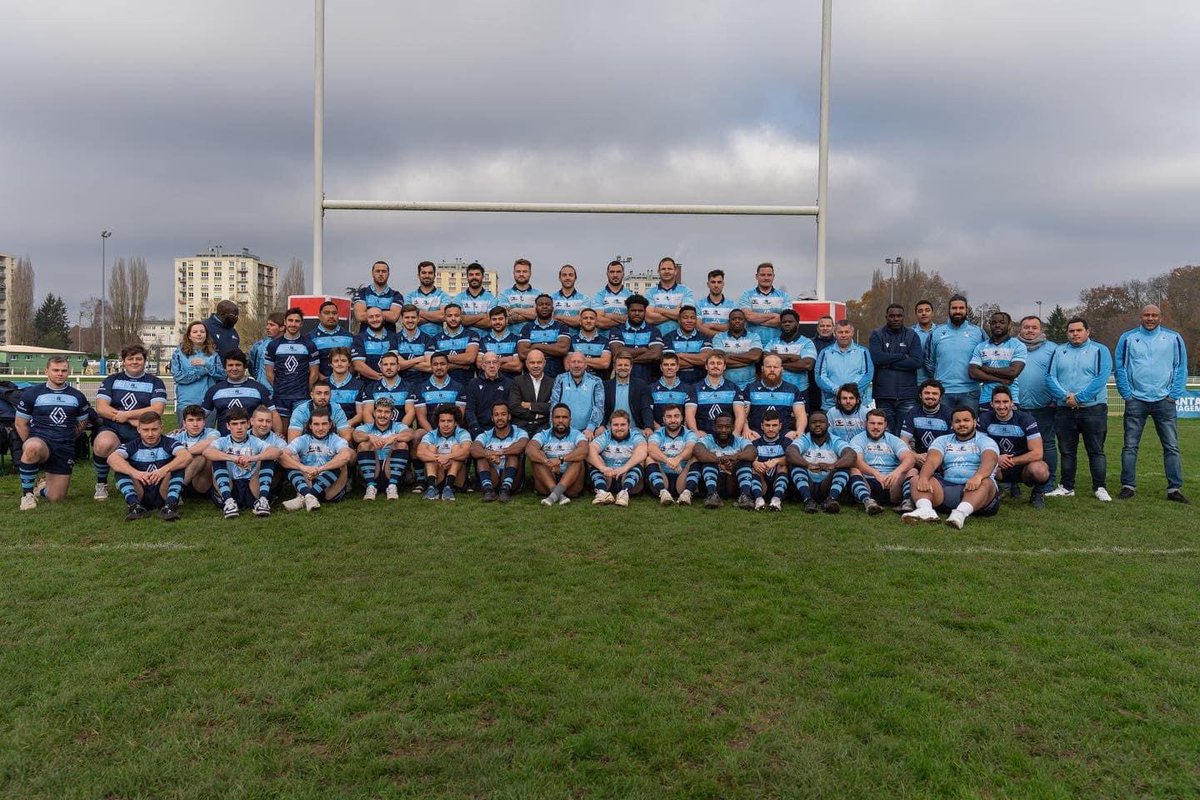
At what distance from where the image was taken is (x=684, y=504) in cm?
659

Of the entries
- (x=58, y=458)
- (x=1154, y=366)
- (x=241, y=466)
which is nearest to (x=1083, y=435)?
(x=1154, y=366)

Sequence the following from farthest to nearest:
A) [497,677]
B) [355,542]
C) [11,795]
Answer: [355,542], [497,677], [11,795]

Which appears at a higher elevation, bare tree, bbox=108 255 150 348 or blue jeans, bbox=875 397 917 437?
bare tree, bbox=108 255 150 348

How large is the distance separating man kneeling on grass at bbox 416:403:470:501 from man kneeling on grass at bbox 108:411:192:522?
6.46ft

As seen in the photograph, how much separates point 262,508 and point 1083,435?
757 centimetres

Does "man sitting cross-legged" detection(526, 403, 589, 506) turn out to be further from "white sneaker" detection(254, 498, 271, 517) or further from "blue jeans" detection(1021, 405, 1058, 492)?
"blue jeans" detection(1021, 405, 1058, 492)

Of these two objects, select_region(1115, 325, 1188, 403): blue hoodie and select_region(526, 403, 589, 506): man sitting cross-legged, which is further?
select_region(1115, 325, 1188, 403): blue hoodie

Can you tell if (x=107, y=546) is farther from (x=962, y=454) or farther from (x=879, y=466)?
(x=962, y=454)

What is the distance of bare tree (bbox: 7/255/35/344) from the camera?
62.0 m

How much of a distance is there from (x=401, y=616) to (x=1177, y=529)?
5.87m

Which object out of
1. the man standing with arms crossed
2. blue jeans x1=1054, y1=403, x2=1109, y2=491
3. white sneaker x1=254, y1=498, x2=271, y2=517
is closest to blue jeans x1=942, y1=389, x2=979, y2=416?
blue jeans x1=1054, y1=403, x2=1109, y2=491

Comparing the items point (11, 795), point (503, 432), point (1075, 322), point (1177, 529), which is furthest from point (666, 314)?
point (11, 795)

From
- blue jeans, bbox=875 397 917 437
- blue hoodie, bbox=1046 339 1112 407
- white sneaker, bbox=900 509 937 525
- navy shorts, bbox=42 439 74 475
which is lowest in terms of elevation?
white sneaker, bbox=900 509 937 525

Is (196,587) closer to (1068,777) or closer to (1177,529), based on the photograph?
(1068,777)
